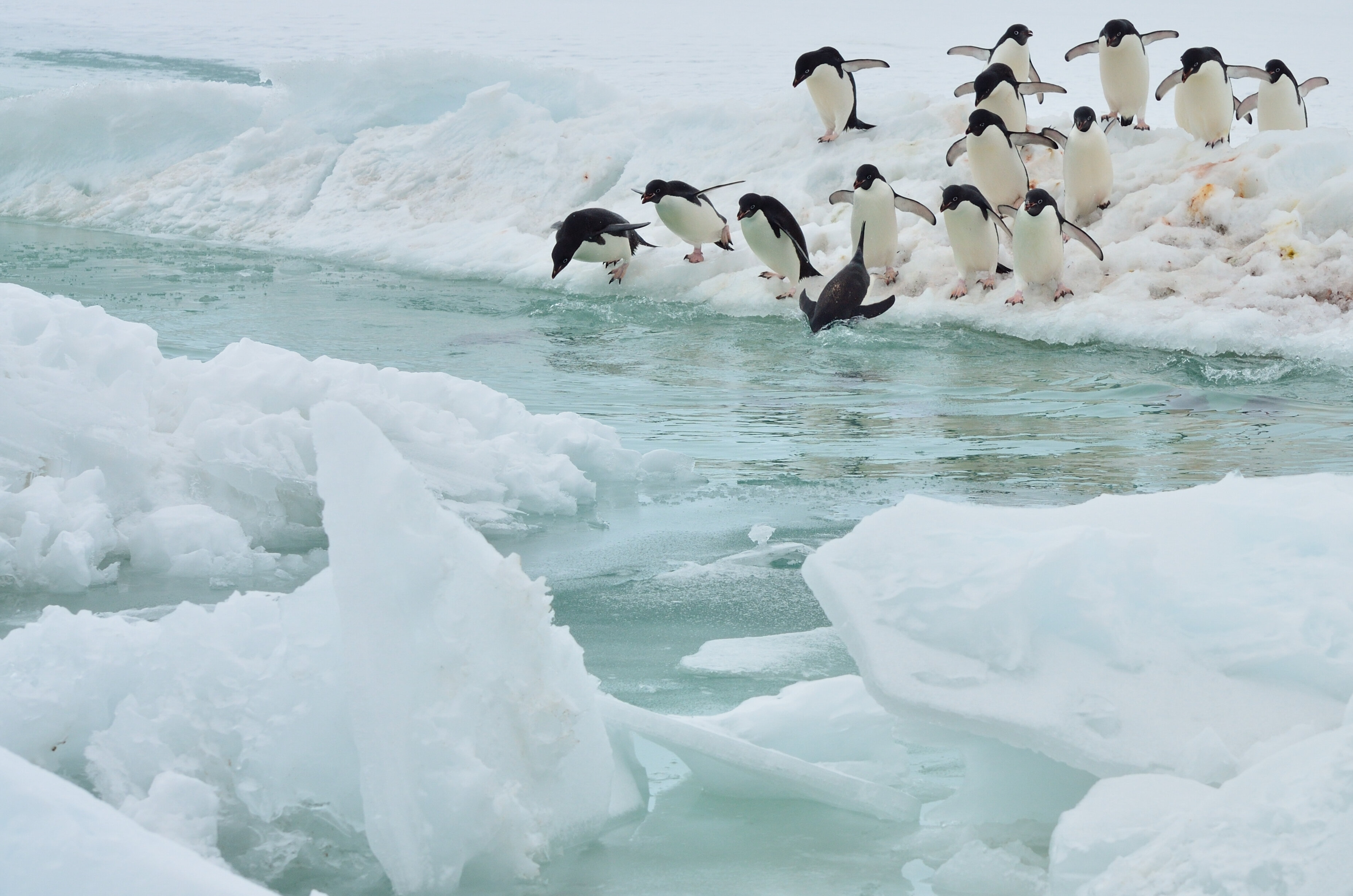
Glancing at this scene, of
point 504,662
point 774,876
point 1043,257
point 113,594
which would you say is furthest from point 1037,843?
point 1043,257

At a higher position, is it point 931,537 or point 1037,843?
point 931,537

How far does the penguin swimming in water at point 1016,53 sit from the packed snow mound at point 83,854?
9554 mm

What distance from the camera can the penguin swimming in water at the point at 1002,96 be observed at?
8539mm

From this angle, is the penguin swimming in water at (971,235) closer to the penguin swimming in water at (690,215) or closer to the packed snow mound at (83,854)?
the penguin swimming in water at (690,215)

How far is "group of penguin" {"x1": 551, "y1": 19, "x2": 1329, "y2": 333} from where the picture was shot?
23.6 feet

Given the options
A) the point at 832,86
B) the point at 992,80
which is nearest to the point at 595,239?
the point at 832,86

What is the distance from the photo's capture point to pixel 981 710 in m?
1.77

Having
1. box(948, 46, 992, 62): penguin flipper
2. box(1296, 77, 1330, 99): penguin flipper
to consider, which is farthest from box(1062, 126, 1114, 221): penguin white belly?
box(1296, 77, 1330, 99): penguin flipper

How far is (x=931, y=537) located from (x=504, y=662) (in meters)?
0.77

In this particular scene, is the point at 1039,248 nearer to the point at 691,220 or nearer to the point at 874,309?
the point at 874,309

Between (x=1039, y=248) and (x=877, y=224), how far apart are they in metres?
1.16

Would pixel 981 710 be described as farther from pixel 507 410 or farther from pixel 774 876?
pixel 507 410

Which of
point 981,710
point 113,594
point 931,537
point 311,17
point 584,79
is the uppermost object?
point 311,17

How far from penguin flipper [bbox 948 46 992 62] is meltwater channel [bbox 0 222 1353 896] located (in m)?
3.67
